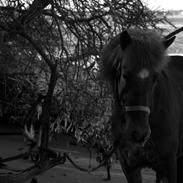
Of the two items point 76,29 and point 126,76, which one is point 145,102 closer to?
point 126,76

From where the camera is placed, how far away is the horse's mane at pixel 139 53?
2.67 meters

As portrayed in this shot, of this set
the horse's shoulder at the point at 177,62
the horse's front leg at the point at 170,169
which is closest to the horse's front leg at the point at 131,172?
the horse's front leg at the point at 170,169

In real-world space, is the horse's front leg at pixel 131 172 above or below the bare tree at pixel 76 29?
below

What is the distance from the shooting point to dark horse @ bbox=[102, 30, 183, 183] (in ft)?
8.41

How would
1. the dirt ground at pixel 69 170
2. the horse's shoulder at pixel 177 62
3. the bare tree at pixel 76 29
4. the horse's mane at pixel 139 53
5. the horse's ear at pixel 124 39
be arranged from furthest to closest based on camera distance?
1. the dirt ground at pixel 69 170
2. the bare tree at pixel 76 29
3. the horse's shoulder at pixel 177 62
4. the horse's ear at pixel 124 39
5. the horse's mane at pixel 139 53

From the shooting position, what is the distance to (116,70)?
2.95 metres

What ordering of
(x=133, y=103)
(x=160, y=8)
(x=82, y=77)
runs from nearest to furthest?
(x=133, y=103) → (x=82, y=77) → (x=160, y=8)

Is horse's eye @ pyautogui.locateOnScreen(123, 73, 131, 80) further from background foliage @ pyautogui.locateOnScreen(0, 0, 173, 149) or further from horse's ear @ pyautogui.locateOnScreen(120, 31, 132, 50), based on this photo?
background foliage @ pyautogui.locateOnScreen(0, 0, 173, 149)

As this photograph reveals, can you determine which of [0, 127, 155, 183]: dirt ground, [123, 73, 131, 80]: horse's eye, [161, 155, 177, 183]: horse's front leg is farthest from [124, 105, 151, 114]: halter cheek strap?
[0, 127, 155, 183]: dirt ground

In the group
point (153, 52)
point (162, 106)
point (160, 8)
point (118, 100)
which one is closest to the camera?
point (153, 52)

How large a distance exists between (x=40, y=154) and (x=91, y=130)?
2824mm

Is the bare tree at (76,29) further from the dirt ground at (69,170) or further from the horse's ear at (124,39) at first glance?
the horse's ear at (124,39)

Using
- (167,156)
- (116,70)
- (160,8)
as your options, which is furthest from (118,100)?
(160,8)

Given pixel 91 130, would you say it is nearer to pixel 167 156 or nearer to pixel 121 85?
pixel 167 156
